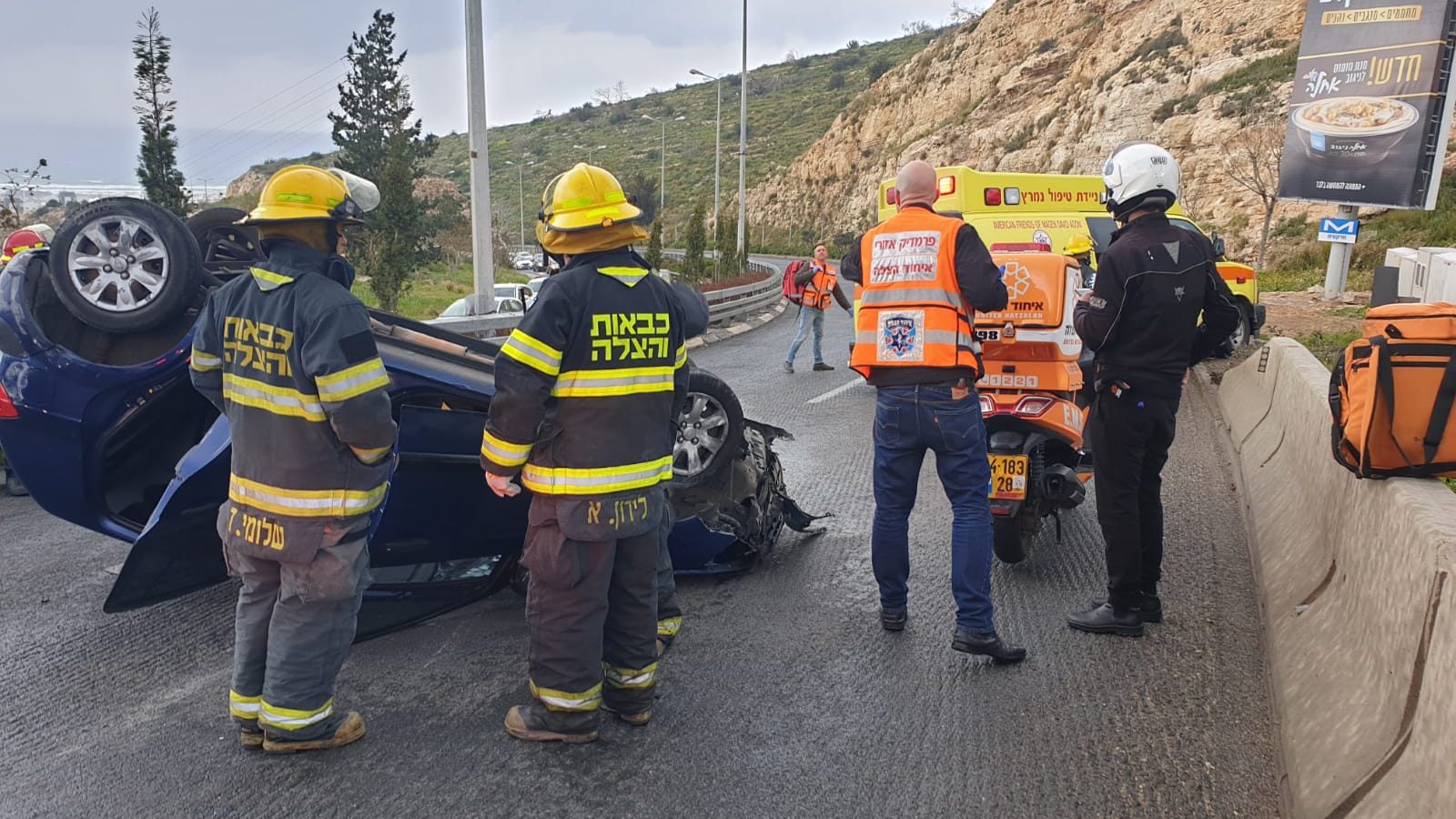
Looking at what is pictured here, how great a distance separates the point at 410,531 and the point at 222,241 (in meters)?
2.44

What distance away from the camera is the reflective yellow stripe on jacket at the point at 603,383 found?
3203mm

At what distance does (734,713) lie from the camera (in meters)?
A: 3.50

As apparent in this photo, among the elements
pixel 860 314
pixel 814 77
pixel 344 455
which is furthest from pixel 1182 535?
pixel 814 77

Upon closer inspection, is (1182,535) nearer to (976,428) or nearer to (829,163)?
(976,428)

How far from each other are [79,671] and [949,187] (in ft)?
28.2

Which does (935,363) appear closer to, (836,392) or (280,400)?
(280,400)

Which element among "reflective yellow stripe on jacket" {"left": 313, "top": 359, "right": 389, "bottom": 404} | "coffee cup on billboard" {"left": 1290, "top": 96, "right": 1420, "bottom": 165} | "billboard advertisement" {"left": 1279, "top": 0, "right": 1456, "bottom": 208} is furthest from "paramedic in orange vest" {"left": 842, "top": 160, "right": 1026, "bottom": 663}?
"coffee cup on billboard" {"left": 1290, "top": 96, "right": 1420, "bottom": 165}

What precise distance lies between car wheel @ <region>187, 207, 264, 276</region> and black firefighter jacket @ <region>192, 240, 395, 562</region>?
216 cm

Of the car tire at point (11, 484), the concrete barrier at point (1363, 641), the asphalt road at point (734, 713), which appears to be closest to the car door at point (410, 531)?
the asphalt road at point (734, 713)

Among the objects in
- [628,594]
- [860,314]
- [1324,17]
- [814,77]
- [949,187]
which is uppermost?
[814,77]

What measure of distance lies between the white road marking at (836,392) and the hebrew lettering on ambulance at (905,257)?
6141mm

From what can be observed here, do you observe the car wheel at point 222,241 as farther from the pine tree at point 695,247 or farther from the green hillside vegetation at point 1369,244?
the green hillside vegetation at point 1369,244

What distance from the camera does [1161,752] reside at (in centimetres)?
322

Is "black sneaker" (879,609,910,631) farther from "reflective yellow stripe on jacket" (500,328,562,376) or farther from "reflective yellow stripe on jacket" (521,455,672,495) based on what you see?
"reflective yellow stripe on jacket" (500,328,562,376)
